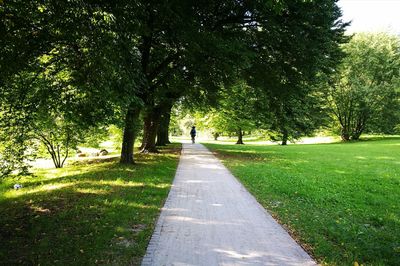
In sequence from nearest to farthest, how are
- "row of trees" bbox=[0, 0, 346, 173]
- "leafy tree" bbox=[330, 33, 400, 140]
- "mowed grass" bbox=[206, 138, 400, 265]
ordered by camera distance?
"mowed grass" bbox=[206, 138, 400, 265], "row of trees" bbox=[0, 0, 346, 173], "leafy tree" bbox=[330, 33, 400, 140]

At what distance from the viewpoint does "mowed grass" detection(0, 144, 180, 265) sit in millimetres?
5238

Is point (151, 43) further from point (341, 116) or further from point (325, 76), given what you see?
point (341, 116)

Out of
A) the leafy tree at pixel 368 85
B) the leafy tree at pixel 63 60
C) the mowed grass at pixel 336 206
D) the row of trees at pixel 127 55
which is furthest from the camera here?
the leafy tree at pixel 368 85

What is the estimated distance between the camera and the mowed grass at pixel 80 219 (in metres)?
5.24

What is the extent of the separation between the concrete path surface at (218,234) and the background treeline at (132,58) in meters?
3.53

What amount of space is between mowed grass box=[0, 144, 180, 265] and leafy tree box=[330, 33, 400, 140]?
3568 cm

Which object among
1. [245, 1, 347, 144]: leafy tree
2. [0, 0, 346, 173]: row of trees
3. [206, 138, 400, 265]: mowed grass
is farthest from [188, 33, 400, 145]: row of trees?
[206, 138, 400, 265]: mowed grass

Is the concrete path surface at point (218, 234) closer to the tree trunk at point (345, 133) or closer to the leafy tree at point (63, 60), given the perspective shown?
the leafy tree at point (63, 60)

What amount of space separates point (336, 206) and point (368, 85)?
122 feet

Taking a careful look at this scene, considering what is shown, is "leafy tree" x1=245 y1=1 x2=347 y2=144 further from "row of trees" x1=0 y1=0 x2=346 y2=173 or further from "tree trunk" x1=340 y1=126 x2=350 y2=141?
"tree trunk" x1=340 y1=126 x2=350 y2=141

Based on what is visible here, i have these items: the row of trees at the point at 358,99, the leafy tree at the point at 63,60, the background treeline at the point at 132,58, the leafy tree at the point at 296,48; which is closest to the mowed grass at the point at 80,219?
the background treeline at the point at 132,58

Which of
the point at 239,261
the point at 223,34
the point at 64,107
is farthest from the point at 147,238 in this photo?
the point at 223,34

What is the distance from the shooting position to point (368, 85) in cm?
4075

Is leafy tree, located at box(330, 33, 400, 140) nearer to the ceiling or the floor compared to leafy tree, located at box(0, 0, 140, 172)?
nearer to the ceiling
